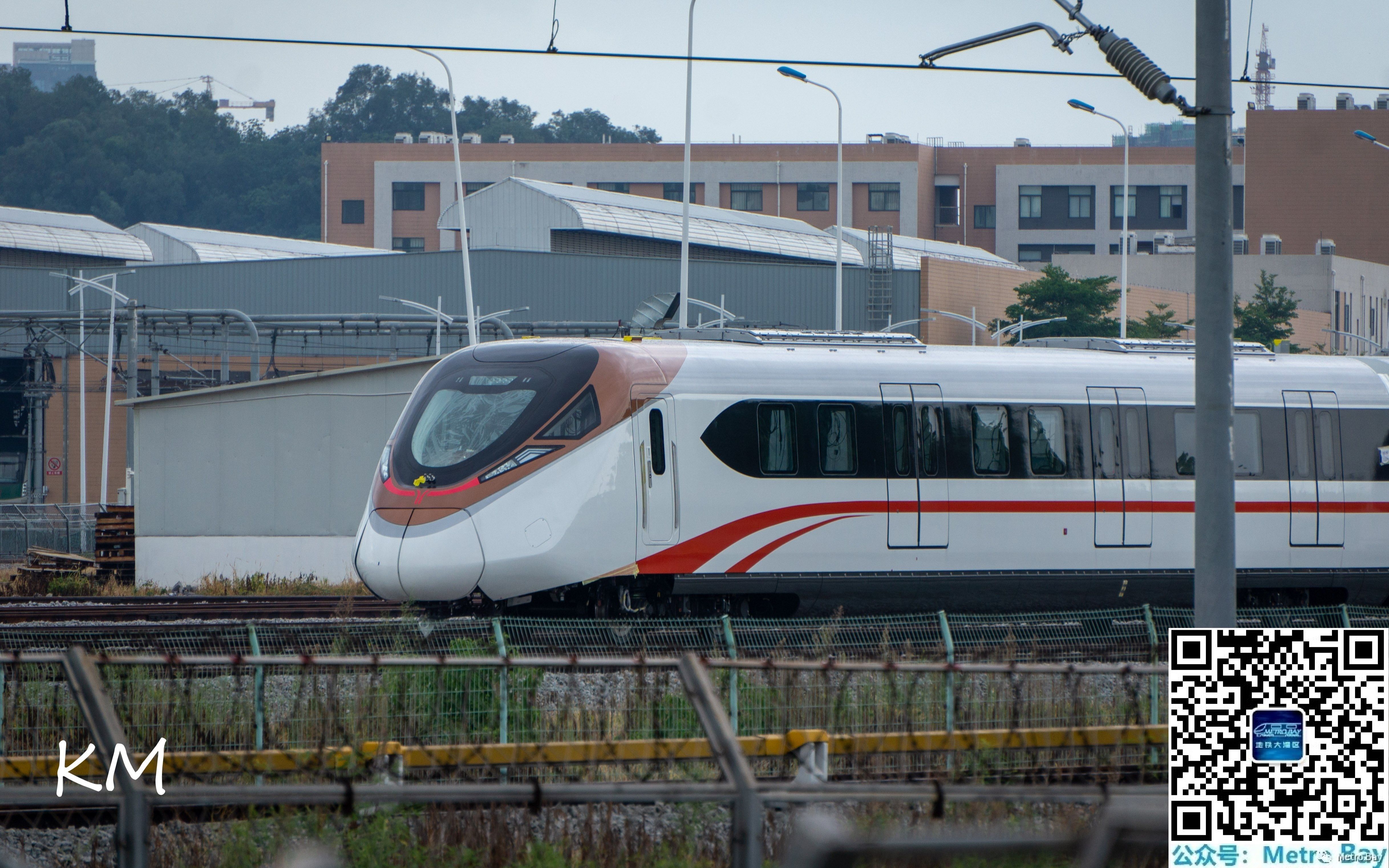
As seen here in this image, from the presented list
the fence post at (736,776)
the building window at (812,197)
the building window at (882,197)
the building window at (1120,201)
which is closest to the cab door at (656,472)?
the fence post at (736,776)

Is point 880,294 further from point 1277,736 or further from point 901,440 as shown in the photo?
point 1277,736

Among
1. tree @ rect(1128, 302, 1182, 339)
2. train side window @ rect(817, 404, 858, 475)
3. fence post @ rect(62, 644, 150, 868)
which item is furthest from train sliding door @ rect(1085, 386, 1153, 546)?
tree @ rect(1128, 302, 1182, 339)

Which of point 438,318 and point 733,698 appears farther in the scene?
point 438,318

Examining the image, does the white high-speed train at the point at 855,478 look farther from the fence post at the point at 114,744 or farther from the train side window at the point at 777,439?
the fence post at the point at 114,744

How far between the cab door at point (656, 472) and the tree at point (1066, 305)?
165 ft

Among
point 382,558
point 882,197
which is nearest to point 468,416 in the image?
point 382,558

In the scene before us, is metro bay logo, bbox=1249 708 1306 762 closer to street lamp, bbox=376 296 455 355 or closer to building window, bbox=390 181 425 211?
street lamp, bbox=376 296 455 355

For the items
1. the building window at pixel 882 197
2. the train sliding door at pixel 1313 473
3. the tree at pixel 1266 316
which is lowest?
the train sliding door at pixel 1313 473

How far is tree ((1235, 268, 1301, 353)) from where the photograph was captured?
66750 mm

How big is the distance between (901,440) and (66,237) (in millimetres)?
57143

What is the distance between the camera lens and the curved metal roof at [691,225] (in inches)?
2489

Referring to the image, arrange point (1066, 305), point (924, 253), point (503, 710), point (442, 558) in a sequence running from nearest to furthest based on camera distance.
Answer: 1. point (503, 710)
2. point (442, 558)
3. point (1066, 305)
4. point (924, 253)

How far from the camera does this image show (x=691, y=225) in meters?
64.2

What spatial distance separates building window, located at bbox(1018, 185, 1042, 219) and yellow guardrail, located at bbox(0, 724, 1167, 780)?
89.6 metres
